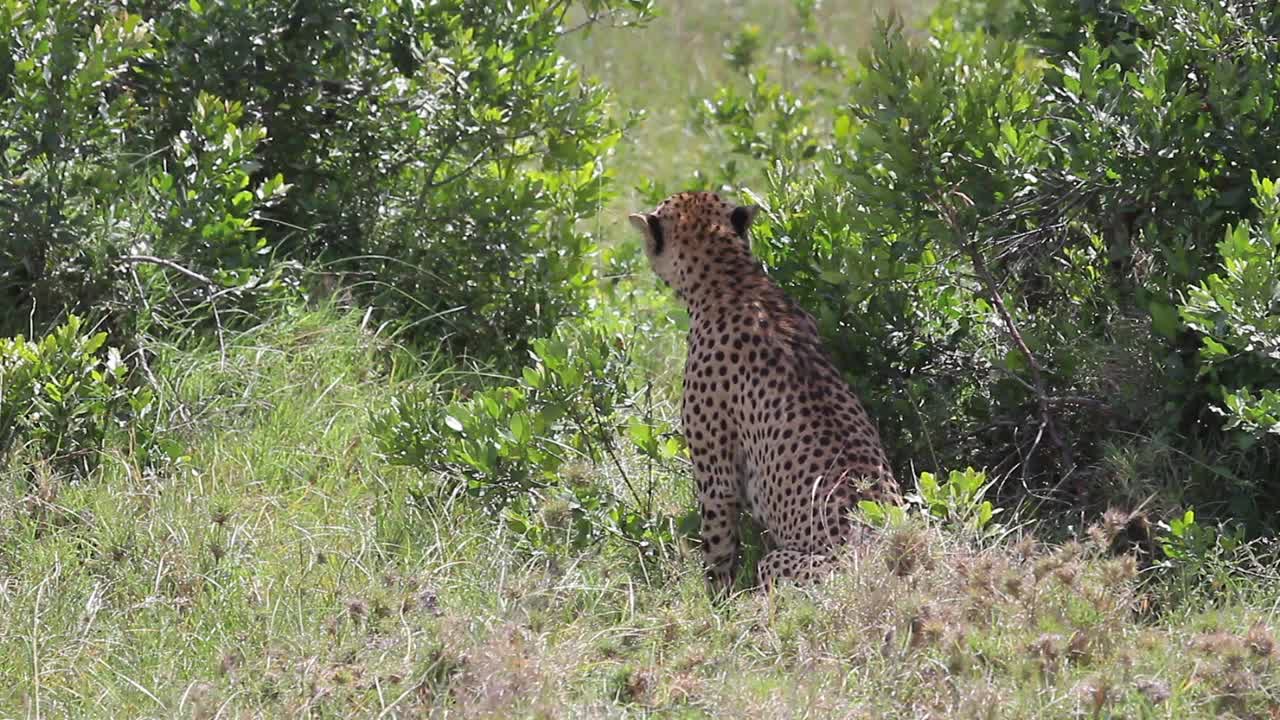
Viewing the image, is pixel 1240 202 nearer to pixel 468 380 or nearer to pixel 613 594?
pixel 613 594

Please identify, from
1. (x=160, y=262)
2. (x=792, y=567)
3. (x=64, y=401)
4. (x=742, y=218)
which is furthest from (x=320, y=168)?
(x=792, y=567)

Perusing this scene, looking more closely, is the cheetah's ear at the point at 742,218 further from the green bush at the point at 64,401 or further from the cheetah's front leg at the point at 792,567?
the green bush at the point at 64,401

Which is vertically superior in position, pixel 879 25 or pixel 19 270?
pixel 879 25

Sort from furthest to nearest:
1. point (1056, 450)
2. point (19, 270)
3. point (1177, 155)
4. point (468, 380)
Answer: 1. point (468, 380)
2. point (19, 270)
3. point (1056, 450)
4. point (1177, 155)

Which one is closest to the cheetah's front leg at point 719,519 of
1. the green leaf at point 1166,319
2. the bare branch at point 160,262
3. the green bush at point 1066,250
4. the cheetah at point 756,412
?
the cheetah at point 756,412

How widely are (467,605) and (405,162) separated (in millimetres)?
2562

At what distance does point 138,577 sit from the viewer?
459 centimetres

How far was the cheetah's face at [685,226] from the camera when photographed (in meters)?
5.06

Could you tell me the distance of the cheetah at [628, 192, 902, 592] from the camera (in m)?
4.44

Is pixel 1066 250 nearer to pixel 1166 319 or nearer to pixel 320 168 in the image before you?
pixel 1166 319

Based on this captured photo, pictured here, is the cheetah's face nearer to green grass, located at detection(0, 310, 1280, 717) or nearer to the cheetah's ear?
the cheetah's ear

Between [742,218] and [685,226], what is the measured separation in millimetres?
166

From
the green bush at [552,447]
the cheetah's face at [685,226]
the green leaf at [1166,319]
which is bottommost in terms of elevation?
the green bush at [552,447]

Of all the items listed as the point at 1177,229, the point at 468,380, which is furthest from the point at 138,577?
the point at 1177,229
